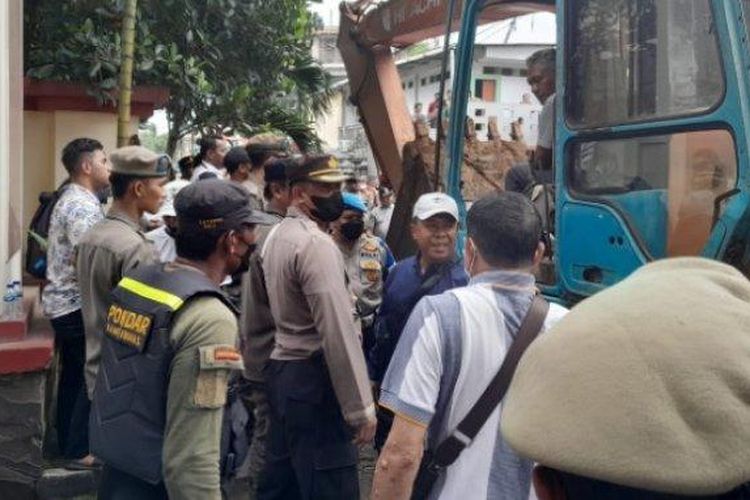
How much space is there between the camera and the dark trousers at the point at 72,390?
5.04 metres

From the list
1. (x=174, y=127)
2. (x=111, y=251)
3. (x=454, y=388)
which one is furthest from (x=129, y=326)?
(x=174, y=127)

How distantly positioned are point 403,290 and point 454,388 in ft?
6.96

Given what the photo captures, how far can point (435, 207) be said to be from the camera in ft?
15.1

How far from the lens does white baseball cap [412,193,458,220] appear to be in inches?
182

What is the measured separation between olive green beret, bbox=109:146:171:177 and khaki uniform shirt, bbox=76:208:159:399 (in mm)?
211

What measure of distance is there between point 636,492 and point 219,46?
9.36 meters

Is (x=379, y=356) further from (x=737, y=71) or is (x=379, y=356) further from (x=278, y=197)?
(x=737, y=71)

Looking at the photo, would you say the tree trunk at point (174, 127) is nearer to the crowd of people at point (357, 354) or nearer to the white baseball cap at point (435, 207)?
the crowd of people at point (357, 354)

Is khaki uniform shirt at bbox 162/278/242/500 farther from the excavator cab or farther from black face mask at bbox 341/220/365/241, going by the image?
black face mask at bbox 341/220/365/241

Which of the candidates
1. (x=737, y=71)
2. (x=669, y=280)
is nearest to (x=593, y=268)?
(x=737, y=71)

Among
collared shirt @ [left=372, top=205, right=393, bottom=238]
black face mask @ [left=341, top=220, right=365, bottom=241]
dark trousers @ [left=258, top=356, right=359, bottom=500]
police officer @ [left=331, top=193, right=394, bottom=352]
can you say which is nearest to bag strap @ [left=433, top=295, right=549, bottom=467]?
dark trousers @ [left=258, top=356, right=359, bottom=500]

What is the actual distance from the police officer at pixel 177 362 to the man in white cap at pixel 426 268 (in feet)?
6.11

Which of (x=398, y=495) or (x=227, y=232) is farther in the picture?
(x=227, y=232)

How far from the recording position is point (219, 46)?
993cm
